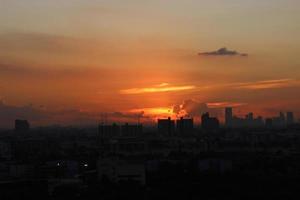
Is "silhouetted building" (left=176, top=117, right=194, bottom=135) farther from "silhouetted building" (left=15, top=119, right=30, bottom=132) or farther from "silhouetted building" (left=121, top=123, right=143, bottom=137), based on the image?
"silhouetted building" (left=15, top=119, right=30, bottom=132)

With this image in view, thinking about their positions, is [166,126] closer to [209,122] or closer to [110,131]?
[110,131]

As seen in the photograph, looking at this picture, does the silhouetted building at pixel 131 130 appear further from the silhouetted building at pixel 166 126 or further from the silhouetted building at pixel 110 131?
the silhouetted building at pixel 166 126

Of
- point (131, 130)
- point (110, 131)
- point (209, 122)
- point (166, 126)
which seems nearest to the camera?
point (131, 130)

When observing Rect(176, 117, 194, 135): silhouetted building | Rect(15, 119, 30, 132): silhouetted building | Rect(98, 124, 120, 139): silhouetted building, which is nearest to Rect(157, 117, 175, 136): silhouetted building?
Rect(176, 117, 194, 135): silhouetted building

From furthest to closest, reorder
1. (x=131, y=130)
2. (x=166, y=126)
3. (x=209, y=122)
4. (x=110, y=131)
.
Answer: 1. (x=209, y=122)
2. (x=166, y=126)
3. (x=110, y=131)
4. (x=131, y=130)

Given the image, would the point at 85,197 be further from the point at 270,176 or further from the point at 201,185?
the point at 270,176

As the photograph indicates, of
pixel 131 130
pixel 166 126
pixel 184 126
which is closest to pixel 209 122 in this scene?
pixel 184 126

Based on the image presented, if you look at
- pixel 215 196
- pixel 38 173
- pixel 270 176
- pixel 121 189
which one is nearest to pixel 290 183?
→ pixel 270 176
